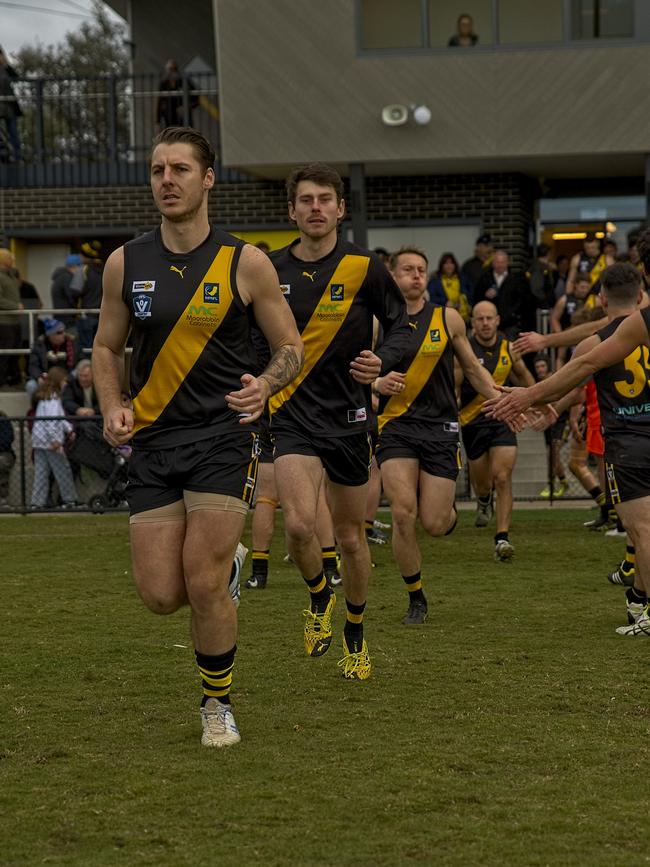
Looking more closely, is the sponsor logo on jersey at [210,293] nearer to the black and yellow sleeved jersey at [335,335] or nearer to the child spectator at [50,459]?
the black and yellow sleeved jersey at [335,335]

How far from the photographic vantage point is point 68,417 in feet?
58.6

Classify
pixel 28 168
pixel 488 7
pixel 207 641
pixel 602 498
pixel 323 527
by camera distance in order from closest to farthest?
pixel 207 641 → pixel 323 527 → pixel 602 498 → pixel 488 7 → pixel 28 168

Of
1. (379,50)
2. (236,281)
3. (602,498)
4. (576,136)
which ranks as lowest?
(602,498)

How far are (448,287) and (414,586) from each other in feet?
38.2

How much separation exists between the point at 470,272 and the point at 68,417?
669 centimetres

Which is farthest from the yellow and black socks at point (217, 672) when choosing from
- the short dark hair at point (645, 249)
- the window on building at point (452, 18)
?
the window on building at point (452, 18)

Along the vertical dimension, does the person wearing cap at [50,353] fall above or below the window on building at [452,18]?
below

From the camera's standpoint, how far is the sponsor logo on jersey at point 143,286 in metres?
6.18

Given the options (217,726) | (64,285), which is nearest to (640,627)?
(217,726)

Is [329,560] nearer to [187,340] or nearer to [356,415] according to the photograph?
[356,415]

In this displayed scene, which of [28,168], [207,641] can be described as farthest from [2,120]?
[207,641]

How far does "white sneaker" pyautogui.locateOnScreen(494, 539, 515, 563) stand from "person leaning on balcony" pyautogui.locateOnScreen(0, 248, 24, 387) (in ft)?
32.3

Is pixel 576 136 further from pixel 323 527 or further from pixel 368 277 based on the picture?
pixel 368 277

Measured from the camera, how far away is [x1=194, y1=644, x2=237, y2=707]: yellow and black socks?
623cm
